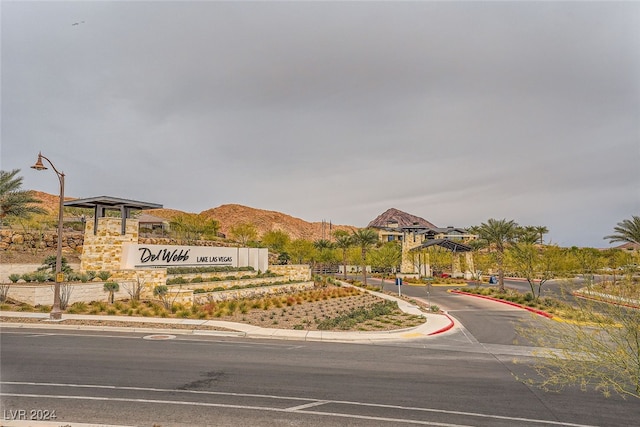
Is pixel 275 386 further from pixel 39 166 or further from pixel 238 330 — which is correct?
pixel 39 166

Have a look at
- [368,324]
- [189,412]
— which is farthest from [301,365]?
[368,324]

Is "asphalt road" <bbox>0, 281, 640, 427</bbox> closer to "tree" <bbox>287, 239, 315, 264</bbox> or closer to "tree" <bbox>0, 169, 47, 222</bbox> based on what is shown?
"tree" <bbox>0, 169, 47, 222</bbox>

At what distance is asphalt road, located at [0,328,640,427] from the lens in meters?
8.26

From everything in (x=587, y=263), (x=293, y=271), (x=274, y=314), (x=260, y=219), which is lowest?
(x=274, y=314)

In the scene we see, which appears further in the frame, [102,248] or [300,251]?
[300,251]

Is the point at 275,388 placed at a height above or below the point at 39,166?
below

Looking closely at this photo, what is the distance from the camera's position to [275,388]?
33.2ft

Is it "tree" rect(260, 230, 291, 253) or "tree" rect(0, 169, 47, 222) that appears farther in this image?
"tree" rect(260, 230, 291, 253)

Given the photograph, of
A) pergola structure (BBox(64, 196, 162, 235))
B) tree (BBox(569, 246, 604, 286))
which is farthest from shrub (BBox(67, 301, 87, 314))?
tree (BBox(569, 246, 604, 286))

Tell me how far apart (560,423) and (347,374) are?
19.0 ft

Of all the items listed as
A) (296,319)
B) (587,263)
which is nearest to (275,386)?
(296,319)

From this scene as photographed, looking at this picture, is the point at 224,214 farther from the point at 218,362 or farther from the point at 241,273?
the point at 218,362

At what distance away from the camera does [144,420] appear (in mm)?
7875

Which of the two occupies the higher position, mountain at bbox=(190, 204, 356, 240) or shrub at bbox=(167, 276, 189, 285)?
mountain at bbox=(190, 204, 356, 240)
